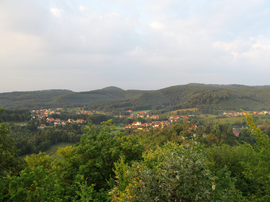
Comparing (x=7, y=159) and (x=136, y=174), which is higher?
(x=136, y=174)

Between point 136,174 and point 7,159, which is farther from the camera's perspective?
point 7,159

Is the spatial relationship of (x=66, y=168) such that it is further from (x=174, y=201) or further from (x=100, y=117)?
(x=100, y=117)

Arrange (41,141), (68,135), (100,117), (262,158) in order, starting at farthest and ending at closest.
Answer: (100,117) < (68,135) < (41,141) < (262,158)

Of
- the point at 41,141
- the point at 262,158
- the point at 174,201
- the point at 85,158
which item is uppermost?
the point at 174,201

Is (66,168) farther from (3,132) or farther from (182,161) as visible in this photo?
(182,161)

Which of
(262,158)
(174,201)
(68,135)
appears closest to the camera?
(174,201)

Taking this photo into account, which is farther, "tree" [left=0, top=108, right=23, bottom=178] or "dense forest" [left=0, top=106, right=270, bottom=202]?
"tree" [left=0, top=108, right=23, bottom=178]

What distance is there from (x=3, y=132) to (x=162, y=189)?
14472 mm

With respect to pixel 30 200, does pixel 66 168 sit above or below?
below

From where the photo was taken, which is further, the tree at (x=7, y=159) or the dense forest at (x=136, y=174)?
the tree at (x=7, y=159)

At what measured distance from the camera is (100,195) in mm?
8836

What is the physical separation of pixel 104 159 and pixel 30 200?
5.98 m

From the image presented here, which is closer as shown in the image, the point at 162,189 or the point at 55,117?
the point at 162,189

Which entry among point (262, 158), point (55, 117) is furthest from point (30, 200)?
point (55, 117)
